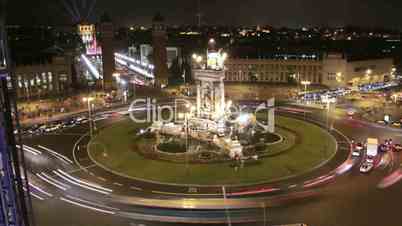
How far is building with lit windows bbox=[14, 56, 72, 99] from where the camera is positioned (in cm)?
9256

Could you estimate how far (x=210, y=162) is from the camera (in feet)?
164

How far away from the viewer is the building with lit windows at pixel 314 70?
102 m

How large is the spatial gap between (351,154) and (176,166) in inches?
946

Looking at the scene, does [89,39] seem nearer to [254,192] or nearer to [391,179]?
[254,192]

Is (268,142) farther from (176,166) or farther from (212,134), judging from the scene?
(176,166)

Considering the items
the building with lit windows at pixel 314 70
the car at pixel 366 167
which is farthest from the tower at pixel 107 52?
the car at pixel 366 167

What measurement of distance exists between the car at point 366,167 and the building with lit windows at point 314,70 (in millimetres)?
60299

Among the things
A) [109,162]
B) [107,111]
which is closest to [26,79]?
[107,111]

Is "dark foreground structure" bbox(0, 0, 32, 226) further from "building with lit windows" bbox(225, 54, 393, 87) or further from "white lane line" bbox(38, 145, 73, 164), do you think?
"building with lit windows" bbox(225, 54, 393, 87)

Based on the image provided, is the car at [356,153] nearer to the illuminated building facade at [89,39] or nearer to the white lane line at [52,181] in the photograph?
the white lane line at [52,181]

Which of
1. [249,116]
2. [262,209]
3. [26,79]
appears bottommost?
[262,209]

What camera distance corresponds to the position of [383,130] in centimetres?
6312

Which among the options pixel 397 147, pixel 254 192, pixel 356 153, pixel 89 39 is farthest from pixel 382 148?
pixel 89 39

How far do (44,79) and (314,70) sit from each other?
73.6 metres
